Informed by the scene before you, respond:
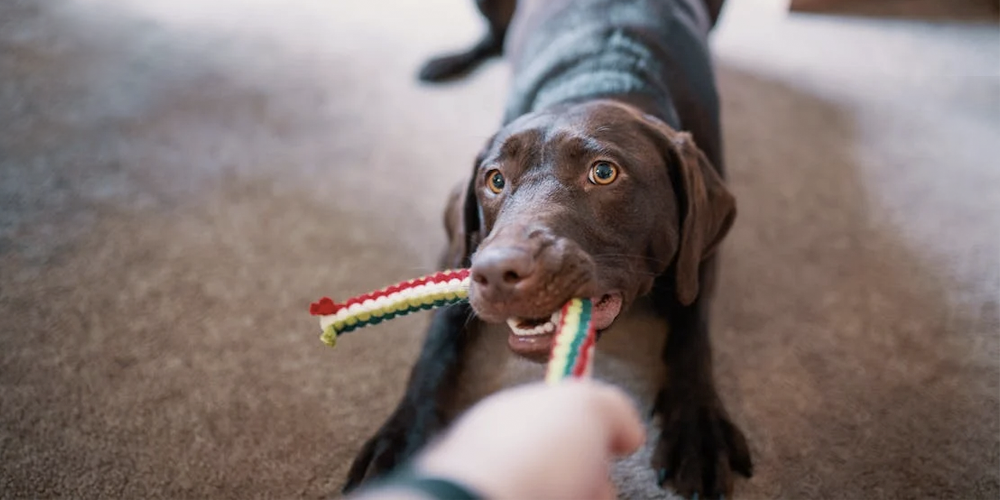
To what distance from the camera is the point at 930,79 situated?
9.49ft

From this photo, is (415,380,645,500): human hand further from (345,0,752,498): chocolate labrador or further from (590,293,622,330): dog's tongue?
(590,293,622,330): dog's tongue

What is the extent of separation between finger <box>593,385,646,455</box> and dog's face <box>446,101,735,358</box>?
394 mm

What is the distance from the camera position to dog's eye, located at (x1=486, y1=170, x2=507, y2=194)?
1.55m

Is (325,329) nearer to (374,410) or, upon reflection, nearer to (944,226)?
(374,410)

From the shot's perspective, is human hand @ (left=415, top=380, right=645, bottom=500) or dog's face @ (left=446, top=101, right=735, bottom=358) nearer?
human hand @ (left=415, top=380, right=645, bottom=500)

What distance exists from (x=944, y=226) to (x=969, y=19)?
167cm

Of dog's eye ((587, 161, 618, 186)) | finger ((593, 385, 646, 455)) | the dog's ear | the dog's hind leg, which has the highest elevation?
finger ((593, 385, 646, 455))

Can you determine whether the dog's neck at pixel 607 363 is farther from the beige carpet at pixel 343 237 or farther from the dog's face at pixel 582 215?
the dog's face at pixel 582 215

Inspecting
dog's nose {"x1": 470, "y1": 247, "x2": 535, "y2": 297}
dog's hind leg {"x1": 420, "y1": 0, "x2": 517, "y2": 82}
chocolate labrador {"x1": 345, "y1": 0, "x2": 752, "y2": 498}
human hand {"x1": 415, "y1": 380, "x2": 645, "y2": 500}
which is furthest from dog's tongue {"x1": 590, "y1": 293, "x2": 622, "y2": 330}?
dog's hind leg {"x1": 420, "y1": 0, "x2": 517, "y2": 82}

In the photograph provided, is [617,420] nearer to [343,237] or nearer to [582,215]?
[582,215]

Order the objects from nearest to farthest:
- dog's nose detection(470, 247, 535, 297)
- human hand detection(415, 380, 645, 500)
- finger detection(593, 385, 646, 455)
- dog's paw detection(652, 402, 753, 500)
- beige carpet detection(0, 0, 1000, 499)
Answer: human hand detection(415, 380, 645, 500), finger detection(593, 385, 646, 455), dog's nose detection(470, 247, 535, 297), dog's paw detection(652, 402, 753, 500), beige carpet detection(0, 0, 1000, 499)

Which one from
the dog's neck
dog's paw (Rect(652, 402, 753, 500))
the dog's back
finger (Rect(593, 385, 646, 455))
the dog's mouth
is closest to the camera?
finger (Rect(593, 385, 646, 455))

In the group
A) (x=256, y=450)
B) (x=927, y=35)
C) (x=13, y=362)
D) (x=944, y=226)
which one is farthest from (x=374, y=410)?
(x=927, y=35)

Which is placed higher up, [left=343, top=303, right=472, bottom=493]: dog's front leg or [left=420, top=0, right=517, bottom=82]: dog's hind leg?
[left=420, top=0, right=517, bottom=82]: dog's hind leg
